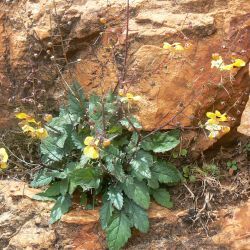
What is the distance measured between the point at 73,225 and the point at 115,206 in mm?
321

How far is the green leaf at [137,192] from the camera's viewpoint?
305cm

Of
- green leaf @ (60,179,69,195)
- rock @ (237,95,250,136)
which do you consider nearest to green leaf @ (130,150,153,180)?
green leaf @ (60,179,69,195)

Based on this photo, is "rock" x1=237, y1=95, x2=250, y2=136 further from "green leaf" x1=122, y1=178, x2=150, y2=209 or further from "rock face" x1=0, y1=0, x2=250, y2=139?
"green leaf" x1=122, y1=178, x2=150, y2=209

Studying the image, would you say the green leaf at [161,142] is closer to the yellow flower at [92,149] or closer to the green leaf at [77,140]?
the green leaf at [77,140]

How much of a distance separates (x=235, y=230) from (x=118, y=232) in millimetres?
768

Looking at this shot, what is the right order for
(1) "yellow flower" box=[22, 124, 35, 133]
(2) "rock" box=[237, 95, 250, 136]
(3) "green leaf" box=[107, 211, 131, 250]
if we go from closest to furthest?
(1) "yellow flower" box=[22, 124, 35, 133] < (3) "green leaf" box=[107, 211, 131, 250] < (2) "rock" box=[237, 95, 250, 136]

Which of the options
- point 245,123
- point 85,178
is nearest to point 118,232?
point 85,178

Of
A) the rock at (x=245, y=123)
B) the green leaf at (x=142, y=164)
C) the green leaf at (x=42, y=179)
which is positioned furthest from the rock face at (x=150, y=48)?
the green leaf at (x=42, y=179)

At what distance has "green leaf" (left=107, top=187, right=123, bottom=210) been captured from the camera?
3.05m

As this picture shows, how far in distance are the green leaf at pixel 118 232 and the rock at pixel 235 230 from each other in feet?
1.89

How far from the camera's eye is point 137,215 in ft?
10.1

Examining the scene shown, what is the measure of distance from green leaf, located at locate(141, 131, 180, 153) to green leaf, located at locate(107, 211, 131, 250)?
0.49 m

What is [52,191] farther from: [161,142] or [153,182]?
[161,142]

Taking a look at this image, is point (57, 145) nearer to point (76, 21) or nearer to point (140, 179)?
point (140, 179)
